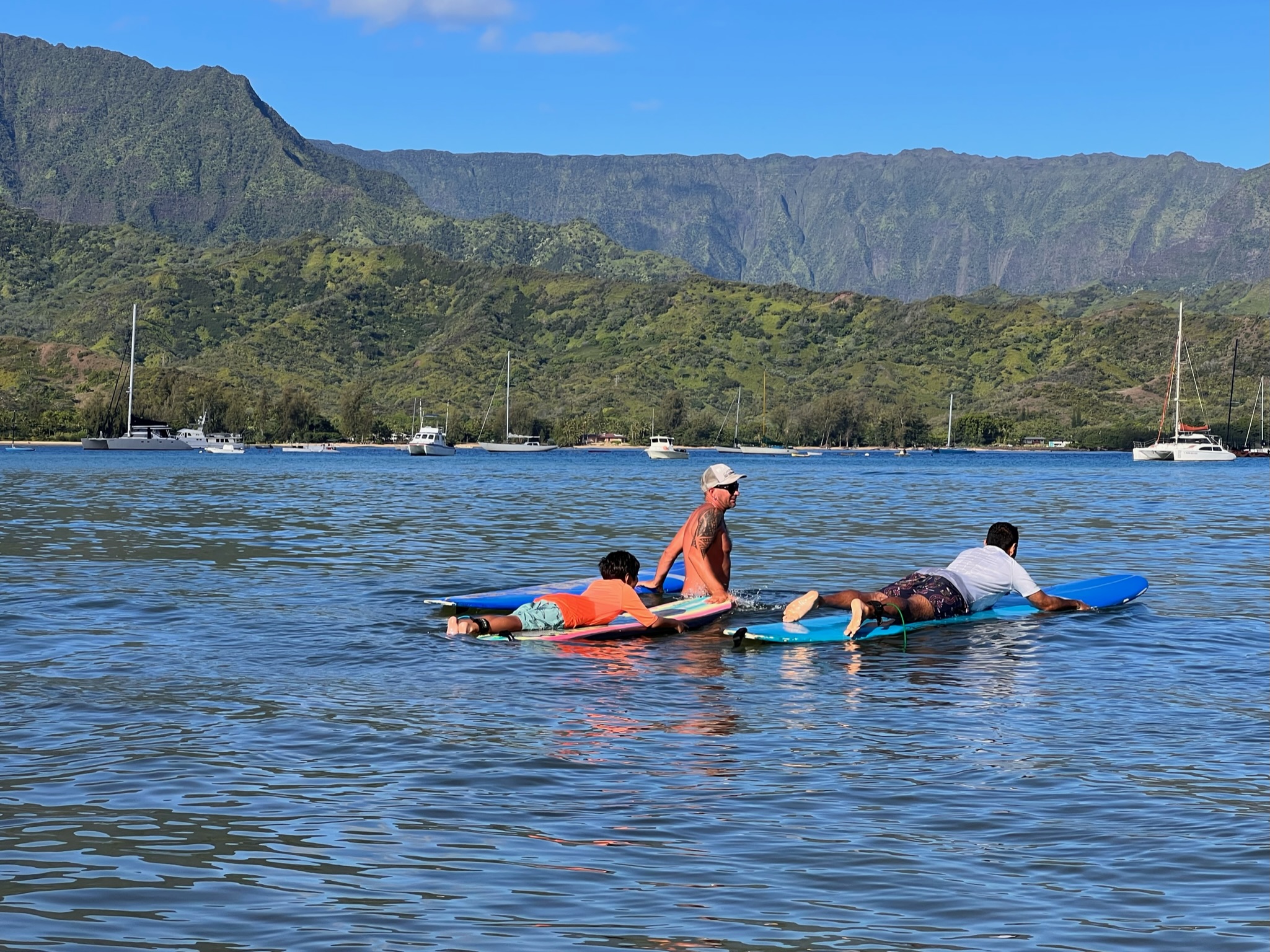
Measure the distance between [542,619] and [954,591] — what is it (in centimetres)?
622

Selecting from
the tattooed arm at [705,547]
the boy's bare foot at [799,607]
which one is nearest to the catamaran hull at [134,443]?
the tattooed arm at [705,547]

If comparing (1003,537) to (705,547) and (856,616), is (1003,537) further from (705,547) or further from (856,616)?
(705,547)

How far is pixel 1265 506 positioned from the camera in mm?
68500

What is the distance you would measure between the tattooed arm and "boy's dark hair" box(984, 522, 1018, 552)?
13.4 ft

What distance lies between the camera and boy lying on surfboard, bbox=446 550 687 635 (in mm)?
19828

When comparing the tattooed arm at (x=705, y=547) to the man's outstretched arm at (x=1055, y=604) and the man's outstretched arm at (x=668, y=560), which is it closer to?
the man's outstretched arm at (x=668, y=560)

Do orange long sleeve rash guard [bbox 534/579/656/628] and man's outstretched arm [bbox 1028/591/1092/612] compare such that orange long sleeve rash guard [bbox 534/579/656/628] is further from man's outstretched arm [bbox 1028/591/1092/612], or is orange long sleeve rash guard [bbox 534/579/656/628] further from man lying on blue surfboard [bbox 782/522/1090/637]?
man's outstretched arm [bbox 1028/591/1092/612]

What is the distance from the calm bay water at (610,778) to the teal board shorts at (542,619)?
103 cm

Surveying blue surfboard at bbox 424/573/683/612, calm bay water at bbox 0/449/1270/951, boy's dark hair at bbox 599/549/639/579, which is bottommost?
calm bay water at bbox 0/449/1270/951

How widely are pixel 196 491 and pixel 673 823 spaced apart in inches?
2687

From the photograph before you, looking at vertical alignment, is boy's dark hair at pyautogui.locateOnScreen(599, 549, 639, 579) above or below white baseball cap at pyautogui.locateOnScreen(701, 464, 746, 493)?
below

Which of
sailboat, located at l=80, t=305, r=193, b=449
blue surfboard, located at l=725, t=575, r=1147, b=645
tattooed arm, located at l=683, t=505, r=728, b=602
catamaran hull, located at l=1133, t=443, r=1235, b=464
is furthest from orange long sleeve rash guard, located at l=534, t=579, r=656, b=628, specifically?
sailboat, located at l=80, t=305, r=193, b=449

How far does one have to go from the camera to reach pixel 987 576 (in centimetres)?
2125

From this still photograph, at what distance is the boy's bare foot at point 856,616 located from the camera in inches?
754
